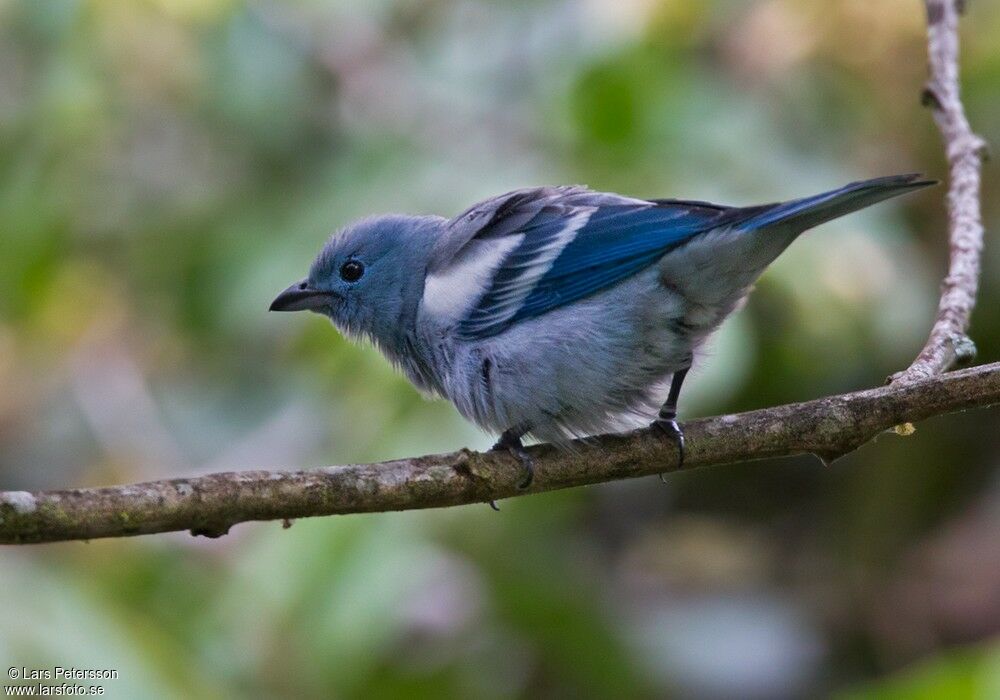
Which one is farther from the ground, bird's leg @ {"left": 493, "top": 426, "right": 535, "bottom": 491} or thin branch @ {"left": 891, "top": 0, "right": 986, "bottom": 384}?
thin branch @ {"left": 891, "top": 0, "right": 986, "bottom": 384}

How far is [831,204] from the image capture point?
10.8ft

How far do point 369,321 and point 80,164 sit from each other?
1.65 m

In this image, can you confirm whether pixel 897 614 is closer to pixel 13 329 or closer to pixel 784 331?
pixel 784 331

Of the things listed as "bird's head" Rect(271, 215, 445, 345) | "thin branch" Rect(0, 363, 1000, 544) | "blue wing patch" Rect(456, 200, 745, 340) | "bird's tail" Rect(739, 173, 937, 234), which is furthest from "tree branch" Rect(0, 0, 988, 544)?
"bird's head" Rect(271, 215, 445, 345)

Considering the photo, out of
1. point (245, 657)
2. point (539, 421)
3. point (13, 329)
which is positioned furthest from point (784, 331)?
point (13, 329)

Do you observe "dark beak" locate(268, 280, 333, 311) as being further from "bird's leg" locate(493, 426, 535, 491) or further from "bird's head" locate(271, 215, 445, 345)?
"bird's leg" locate(493, 426, 535, 491)

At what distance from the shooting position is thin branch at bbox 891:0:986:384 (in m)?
3.27

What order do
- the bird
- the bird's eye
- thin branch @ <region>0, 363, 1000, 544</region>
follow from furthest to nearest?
the bird's eye
the bird
thin branch @ <region>0, 363, 1000, 544</region>

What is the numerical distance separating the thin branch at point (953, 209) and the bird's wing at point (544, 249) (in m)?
0.69

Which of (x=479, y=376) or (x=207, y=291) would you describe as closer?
(x=479, y=376)

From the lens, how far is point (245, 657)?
168 inches

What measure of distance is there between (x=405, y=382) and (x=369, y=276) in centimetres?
41

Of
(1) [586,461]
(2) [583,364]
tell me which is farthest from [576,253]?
(1) [586,461]

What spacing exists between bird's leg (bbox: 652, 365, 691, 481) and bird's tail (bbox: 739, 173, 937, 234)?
24.2 inches
